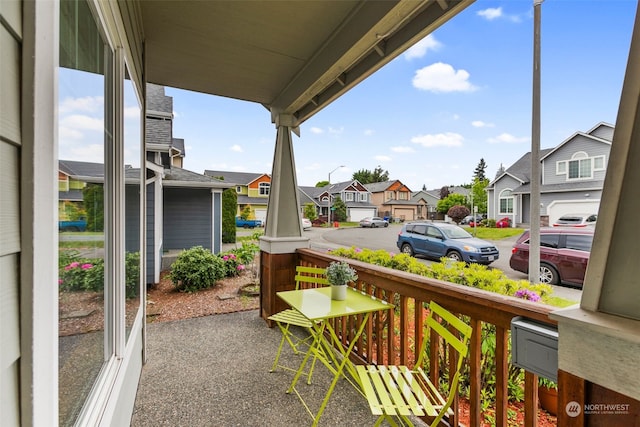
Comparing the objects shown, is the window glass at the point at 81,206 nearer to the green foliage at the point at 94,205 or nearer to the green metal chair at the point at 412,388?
the green foliage at the point at 94,205

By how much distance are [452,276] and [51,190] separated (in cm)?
270

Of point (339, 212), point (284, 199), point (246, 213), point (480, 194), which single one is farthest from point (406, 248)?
point (339, 212)

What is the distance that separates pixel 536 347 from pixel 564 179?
0.98m

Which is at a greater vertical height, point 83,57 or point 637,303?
point 83,57

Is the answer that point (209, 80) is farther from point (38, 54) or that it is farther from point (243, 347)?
point (38, 54)

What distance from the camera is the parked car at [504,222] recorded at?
2.51 m

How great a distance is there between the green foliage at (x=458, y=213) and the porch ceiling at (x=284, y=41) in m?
2.45

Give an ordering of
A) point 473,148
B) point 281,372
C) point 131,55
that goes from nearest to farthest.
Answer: point 131,55
point 281,372
point 473,148

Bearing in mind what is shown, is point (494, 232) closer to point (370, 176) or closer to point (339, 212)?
point (339, 212)

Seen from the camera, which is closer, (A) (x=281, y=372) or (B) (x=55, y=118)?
(B) (x=55, y=118)

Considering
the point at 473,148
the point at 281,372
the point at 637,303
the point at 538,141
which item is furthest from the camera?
the point at 473,148

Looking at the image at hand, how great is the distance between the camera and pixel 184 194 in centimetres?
755

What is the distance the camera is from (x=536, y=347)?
44.3 inches

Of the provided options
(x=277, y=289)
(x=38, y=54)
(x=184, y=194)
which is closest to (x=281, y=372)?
(x=277, y=289)
